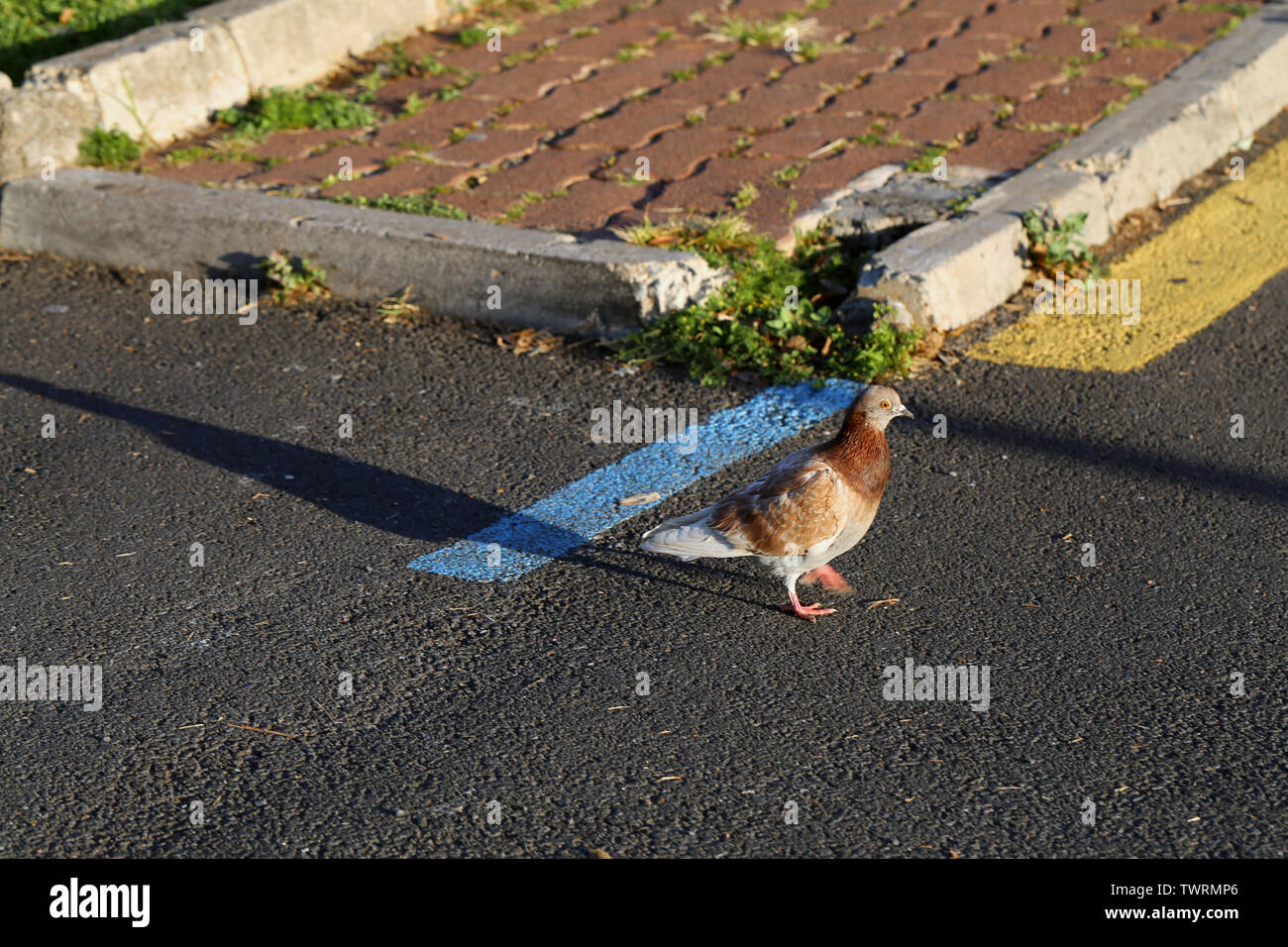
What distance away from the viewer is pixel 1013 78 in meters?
8.04

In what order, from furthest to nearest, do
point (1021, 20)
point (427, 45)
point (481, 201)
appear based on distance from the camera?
point (427, 45) → point (1021, 20) → point (481, 201)

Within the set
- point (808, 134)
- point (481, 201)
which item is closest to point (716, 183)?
point (808, 134)

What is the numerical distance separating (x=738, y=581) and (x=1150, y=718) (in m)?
1.31

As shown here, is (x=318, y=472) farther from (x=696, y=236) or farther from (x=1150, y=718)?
(x=1150, y=718)

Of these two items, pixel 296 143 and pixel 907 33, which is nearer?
pixel 296 143

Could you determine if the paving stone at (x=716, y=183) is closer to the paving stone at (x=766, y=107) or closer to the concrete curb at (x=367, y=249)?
the paving stone at (x=766, y=107)

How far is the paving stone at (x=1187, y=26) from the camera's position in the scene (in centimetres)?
850

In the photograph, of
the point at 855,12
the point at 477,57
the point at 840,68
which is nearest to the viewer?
the point at 840,68

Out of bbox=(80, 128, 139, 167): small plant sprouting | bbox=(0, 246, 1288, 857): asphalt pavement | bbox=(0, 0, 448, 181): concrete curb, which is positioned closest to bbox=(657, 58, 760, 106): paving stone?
bbox=(0, 0, 448, 181): concrete curb

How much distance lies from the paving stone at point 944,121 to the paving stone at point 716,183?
820mm

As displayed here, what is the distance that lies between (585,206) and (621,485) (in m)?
2.27

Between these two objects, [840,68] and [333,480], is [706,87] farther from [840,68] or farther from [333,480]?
[333,480]

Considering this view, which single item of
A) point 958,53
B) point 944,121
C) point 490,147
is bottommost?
point 490,147

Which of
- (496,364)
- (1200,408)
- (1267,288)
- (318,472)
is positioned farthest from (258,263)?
(1267,288)
